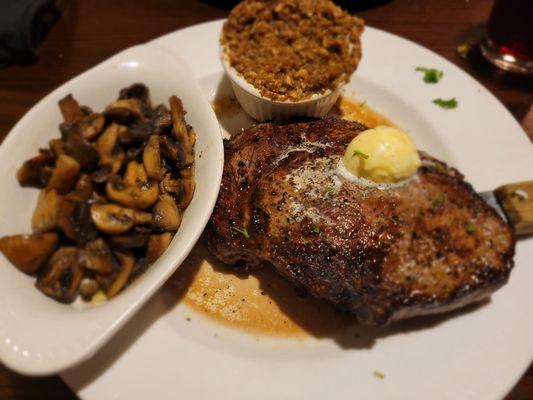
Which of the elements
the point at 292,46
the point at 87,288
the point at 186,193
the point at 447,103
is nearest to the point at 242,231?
the point at 186,193

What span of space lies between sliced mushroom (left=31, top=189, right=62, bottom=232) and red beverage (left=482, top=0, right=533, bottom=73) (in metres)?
3.43

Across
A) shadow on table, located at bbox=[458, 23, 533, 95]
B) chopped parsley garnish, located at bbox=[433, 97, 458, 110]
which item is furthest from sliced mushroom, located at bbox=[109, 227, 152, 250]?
shadow on table, located at bbox=[458, 23, 533, 95]

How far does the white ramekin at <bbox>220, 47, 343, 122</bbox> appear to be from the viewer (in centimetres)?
274

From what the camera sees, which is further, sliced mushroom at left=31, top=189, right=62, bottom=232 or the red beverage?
the red beverage

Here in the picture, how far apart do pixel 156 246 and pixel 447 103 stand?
2.19 metres

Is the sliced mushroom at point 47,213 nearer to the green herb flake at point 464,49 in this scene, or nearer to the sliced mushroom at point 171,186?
the sliced mushroom at point 171,186

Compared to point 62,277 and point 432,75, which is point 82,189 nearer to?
point 62,277

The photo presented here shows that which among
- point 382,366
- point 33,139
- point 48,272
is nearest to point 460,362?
point 382,366

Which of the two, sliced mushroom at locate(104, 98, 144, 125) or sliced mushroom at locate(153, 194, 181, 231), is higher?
sliced mushroom at locate(104, 98, 144, 125)

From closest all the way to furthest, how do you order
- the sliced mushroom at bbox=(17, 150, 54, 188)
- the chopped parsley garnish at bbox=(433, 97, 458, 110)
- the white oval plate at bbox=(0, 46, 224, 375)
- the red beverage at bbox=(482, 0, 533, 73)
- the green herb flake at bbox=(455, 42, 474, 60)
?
1. the white oval plate at bbox=(0, 46, 224, 375)
2. the sliced mushroom at bbox=(17, 150, 54, 188)
3. the chopped parsley garnish at bbox=(433, 97, 458, 110)
4. the red beverage at bbox=(482, 0, 533, 73)
5. the green herb flake at bbox=(455, 42, 474, 60)

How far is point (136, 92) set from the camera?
253cm

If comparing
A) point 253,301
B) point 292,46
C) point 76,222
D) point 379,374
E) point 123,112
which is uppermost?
point 292,46

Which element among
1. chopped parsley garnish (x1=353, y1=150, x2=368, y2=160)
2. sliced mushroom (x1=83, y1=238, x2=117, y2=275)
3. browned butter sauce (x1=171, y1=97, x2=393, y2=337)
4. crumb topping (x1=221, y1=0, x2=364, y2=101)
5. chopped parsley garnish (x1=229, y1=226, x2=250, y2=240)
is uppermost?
crumb topping (x1=221, y1=0, x2=364, y2=101)

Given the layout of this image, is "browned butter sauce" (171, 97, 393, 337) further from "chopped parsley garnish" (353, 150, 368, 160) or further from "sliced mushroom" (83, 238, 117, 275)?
"chopped parsley garnish" (353, 150, 368, 160)
